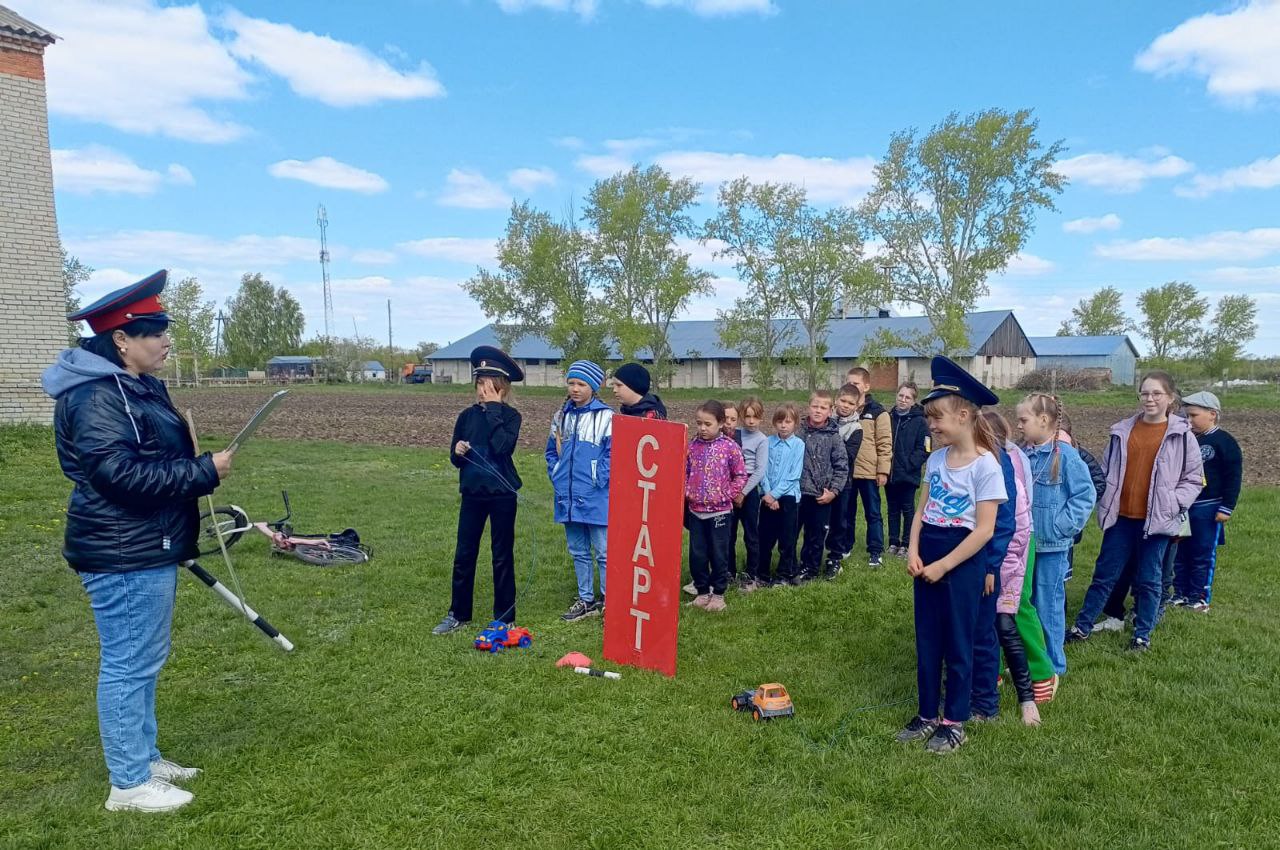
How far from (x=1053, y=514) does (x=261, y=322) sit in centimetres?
11659

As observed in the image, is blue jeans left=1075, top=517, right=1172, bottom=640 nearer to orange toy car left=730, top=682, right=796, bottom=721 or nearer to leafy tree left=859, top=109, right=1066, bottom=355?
orange toy car left=730, top=682, right=796, bottom=721

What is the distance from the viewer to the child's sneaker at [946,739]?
4.43m

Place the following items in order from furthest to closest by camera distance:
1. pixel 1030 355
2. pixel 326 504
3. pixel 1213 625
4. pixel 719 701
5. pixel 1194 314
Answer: pixel 1030 355
pixel 1194 314
pixel 326 504
pixel 1213 625
pixel 719 701

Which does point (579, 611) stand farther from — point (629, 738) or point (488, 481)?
point (629, 738)

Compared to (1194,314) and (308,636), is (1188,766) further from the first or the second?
(1194,314)

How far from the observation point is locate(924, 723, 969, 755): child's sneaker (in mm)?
4426

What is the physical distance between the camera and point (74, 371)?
365cm

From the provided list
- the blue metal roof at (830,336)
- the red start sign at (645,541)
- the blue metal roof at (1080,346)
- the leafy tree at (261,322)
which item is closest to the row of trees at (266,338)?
the leafy tree at (261,322)

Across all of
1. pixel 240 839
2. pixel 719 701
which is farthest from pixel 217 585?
pixel 719 701

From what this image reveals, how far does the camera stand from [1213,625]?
6.31 meters

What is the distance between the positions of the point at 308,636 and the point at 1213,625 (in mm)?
7355

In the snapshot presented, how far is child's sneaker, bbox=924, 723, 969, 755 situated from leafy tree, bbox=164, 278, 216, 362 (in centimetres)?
8020

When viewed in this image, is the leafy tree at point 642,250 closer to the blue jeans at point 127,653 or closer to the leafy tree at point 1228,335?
the leafy tree at point 1228,335

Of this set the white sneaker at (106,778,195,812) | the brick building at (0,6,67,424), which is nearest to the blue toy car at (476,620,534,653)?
the white sneaker at (106,778,195,812)
